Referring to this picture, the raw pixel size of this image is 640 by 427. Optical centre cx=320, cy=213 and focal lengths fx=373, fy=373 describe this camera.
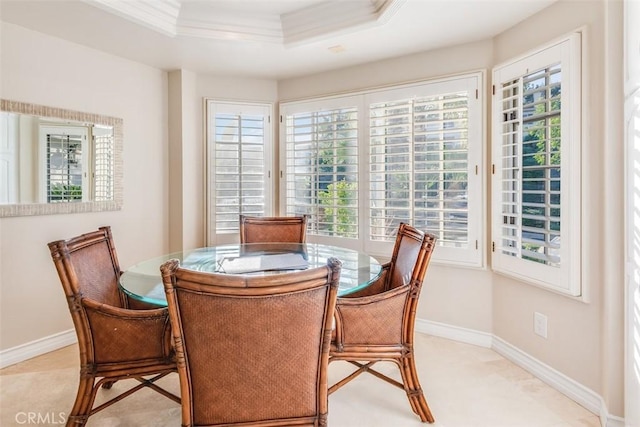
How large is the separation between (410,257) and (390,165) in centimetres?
136

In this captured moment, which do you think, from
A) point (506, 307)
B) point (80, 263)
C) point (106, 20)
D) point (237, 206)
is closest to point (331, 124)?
point (237, 206)

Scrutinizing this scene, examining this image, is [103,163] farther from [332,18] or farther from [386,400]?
[386,400]

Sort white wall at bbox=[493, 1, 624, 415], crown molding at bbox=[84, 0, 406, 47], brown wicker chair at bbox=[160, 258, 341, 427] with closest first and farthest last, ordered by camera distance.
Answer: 1. brown wicker chair at bbox=[160, 258, 341, 427]
2. white wall at bbox=[493, 1, 624, 415]
3. crown molding at bbox=[84, 0, 406, 47]

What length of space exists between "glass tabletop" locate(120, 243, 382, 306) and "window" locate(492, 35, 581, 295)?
3.35ft

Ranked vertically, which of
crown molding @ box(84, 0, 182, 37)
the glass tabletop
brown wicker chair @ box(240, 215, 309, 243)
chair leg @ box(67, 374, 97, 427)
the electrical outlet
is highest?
crown molding @ box(84, 0, 182, 37)

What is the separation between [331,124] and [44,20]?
2.29 metres

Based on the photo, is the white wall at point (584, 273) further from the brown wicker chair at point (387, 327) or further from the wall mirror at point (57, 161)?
the wall mirror at point (57, 161)

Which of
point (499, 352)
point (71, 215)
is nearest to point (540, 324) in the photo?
point (499, 352)

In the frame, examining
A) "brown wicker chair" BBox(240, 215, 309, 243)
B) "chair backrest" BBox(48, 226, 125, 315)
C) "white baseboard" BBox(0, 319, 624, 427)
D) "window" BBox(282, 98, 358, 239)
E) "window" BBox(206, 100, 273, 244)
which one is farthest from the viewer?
"window" BBox(206, 100, 273, 244)

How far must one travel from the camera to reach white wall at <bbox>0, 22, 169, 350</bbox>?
2611mm

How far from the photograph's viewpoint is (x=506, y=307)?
278cm

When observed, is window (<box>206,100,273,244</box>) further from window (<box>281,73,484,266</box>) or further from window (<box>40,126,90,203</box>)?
window (<box>40,126,90,203</box>)

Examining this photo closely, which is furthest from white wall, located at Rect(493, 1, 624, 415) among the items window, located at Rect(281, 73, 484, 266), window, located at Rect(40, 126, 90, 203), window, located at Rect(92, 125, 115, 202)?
window, located at Rect(40, 126, 90, 203)

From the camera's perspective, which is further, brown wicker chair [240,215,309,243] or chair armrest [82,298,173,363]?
brown wicker chair [240,215,309,243]
